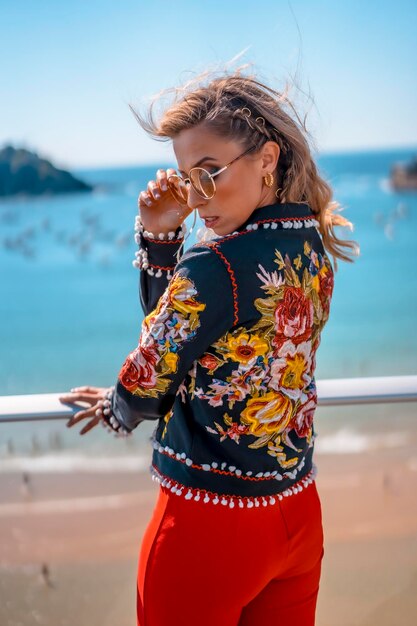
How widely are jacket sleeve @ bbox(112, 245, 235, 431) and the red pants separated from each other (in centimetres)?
17

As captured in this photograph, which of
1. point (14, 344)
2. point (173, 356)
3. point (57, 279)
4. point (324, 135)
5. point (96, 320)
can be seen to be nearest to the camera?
point (173, 356)

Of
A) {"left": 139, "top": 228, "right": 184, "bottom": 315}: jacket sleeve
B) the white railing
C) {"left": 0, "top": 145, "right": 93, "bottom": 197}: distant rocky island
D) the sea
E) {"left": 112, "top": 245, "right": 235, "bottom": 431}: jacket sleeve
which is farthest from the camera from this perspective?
{"left": 0, "top": 145, "right": 93, "bottom": 197}: distant rocky island

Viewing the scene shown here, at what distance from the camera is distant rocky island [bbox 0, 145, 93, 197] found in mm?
18625

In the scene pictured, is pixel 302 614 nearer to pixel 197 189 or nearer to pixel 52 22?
pixel 197 189

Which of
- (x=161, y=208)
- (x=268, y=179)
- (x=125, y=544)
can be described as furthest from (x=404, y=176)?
(x=268, y=179)

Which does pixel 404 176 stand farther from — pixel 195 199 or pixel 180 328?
pixel 180 328

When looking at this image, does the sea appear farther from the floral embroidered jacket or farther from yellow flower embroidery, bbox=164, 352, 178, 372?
yellow flower embroidery, bbox=164, 352, 178, 372

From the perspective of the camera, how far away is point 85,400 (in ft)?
4.65

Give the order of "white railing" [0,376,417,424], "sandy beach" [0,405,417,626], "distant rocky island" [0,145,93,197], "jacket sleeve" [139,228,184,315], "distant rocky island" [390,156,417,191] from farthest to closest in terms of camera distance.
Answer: "distant rocky island" [390,156,417,191], "distant rocky island" [0,145,93,197], "sandy beach" [0,405,417,626], "white railing" [0,376,417,424], "jacket sleeve" [139,228,184,315]

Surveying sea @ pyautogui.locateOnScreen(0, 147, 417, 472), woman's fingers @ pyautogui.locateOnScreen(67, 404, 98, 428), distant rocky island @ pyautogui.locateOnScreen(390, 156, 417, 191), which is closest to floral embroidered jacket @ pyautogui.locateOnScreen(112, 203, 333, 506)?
woman's fingers @ pyautogui.locateOnScreen(67, 404, 98, 428)

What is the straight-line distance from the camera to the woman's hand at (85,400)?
53.2 inches

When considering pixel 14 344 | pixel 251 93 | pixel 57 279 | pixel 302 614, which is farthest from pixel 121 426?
pixel 57 279

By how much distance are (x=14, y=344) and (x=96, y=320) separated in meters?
1.67

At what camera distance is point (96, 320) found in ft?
46.7
